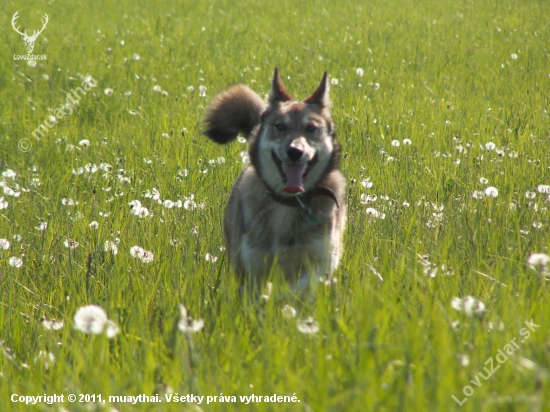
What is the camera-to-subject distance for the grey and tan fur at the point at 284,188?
13.5 feet

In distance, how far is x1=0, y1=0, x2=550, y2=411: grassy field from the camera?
2229 millimetres

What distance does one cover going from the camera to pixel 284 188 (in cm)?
417

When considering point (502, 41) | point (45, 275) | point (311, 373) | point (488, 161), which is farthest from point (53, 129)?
point (502, 41)

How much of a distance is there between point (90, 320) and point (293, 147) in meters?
2.14

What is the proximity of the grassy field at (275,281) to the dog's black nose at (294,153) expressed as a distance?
2.41 ft

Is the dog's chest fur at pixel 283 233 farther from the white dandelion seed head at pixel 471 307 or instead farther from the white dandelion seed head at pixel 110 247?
the white dandelion seed head at pixel 471 307

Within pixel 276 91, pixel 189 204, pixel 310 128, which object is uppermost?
pixel 276 91

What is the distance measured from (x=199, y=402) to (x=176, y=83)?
28.4ft

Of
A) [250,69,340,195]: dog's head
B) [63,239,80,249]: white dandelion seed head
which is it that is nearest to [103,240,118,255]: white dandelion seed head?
[63,239,80,249]: white dandelion seed head

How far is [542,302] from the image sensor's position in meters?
2.76

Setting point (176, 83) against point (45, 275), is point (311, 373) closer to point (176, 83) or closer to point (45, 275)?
point (45, 275)

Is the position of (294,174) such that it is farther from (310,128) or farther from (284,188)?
(310,128)

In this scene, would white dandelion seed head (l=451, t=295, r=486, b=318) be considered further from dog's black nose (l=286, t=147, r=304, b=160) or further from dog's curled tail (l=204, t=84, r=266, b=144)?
dog's curled tail (l=204, t=84, r=266, b=144)

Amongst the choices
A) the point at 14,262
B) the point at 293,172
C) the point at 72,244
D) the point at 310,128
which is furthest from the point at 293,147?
the point at 14,262
